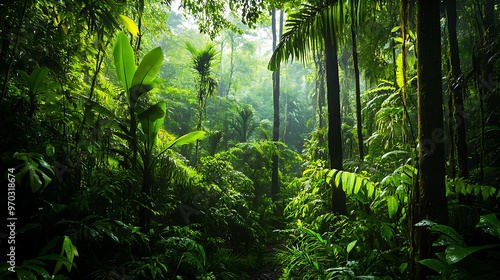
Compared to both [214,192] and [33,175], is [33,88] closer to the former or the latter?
[33,175]

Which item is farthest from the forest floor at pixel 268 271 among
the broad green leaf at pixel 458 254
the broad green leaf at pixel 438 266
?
the broad green leaf at pixel 458 254

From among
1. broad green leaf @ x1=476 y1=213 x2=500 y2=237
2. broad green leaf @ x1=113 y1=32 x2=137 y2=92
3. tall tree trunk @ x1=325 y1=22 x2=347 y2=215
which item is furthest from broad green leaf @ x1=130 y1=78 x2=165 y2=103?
broad green leaf @ x1=476 y1=213 x2=500 y2=237

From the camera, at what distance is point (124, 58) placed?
112 inches

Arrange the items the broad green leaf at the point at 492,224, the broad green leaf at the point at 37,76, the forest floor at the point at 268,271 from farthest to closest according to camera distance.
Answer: the forest floor at the point at 268,271 < the broad green leaf at the point at 37,76 < the broad green leaf at the point at 492,224

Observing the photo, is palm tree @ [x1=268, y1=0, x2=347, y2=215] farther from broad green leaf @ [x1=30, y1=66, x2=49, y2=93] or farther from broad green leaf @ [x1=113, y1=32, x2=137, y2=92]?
broad green leaf @ [x1=30, y1=66, x2=49, y2=93]

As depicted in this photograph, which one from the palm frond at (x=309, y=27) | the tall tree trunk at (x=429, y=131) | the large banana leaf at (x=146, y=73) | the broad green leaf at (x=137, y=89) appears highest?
the palm frond at (x=309, y=27)

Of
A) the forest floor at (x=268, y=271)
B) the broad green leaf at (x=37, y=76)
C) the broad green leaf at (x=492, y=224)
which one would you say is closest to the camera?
the broad green leaf at (x=492, y=224)

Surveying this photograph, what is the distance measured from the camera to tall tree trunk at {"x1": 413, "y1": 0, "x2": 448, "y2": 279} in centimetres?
146

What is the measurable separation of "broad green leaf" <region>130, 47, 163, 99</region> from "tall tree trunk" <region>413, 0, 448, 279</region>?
2.64 m

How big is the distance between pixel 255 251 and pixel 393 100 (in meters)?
3.80

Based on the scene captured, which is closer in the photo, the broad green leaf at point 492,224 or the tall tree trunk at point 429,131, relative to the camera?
the broad green leaf at point 492,224

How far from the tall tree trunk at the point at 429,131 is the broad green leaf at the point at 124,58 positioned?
118 inches

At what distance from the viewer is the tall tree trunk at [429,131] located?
1464 mm

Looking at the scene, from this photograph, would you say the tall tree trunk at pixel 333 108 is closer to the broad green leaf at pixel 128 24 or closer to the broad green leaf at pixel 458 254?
the broad green leaf at pixel 458 254
